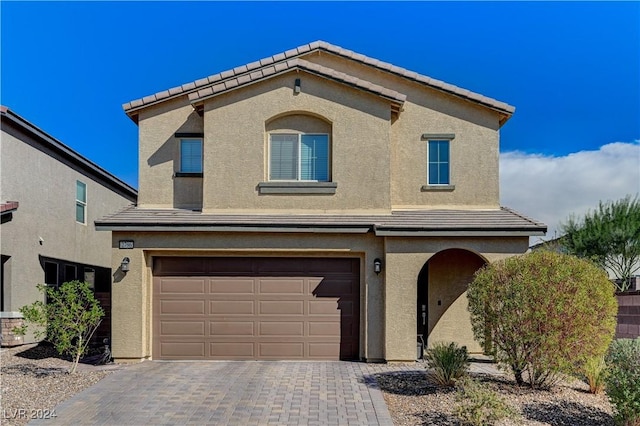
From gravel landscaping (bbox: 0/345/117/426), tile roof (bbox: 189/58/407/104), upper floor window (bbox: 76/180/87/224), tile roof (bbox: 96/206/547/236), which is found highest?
tile roof (bbox: 189/58/407/104)

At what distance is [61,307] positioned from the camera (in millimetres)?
10281

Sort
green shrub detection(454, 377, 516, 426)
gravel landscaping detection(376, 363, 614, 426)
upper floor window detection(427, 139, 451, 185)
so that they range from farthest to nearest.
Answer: upper floor window detection(427, 139, 451, 185) < gravel landscaping detection(376, 363, 614, 426) < green shrub detection(454, 377, 516, 426)

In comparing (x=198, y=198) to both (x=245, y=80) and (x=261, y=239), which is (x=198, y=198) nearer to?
(x=261, y=239)

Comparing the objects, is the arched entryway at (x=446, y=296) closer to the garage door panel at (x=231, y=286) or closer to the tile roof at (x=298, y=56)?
the tile roof at (x=298, y=56)

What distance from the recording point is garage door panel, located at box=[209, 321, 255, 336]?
40.2 ft

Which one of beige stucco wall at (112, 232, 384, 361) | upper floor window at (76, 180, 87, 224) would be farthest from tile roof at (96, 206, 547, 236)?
upper floor window at (76, 180, 87, 224)

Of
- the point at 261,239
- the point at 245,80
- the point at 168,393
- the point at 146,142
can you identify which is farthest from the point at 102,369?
the point at 245,80

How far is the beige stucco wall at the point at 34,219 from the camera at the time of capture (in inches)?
537

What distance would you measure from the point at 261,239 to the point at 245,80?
3962 mm

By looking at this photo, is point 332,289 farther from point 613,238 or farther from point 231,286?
point 613,238

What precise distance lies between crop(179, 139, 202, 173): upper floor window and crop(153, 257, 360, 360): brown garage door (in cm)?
241

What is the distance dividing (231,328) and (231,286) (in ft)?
3.30

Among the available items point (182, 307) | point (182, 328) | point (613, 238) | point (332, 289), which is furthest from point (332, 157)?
point (613, 238)

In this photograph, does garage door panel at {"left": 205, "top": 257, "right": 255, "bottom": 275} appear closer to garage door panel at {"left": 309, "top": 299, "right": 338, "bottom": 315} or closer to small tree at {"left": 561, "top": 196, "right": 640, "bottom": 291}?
garage door panel at {"left": 309, "top": 299, "right": 338, "bottom": 315}
